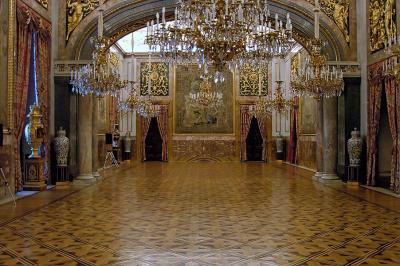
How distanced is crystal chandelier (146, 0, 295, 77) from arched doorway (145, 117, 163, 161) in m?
15.4

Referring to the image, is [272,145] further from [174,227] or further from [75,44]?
[174,227]

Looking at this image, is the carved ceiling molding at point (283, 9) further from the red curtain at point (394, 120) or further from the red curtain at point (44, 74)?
the red curtain at point (394, 120)

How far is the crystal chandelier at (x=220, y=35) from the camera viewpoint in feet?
25.7

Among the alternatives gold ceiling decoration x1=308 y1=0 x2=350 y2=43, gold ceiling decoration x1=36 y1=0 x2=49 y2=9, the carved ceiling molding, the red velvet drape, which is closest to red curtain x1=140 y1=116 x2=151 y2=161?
the red velvet drape

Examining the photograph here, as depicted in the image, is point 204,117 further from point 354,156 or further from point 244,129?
point 354,156

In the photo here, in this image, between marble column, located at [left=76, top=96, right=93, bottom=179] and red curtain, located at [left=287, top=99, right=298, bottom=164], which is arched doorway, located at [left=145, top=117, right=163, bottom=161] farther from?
marble column, located at [left=76, top=96, right=93, bottom=179]

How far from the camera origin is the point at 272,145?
2305 centimetres

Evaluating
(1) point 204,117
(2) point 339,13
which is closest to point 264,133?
(1) point 204,117

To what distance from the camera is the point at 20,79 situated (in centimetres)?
955

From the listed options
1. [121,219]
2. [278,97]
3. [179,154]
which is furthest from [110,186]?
[179,154]

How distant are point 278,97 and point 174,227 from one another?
1213cm

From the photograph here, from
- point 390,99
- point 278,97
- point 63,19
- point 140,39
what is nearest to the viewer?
point 390,99

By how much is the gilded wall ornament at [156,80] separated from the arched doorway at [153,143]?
177 cm

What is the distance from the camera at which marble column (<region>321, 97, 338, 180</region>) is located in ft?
40.4
